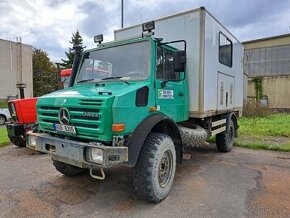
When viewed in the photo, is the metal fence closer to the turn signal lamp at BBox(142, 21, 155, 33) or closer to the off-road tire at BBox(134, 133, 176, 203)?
the turn signal lamp at BBox(142, 21, 155, 33)

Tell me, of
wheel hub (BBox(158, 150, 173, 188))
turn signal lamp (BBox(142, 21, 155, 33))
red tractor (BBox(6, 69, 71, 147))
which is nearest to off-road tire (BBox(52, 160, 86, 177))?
wheel hub (BBox(158, 150, 173, 188))

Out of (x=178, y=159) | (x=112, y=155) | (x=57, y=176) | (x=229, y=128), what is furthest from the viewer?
(x=229, y=128)

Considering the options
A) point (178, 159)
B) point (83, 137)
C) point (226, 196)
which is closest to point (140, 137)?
point (83, 137)

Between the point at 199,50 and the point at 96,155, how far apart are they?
304cm

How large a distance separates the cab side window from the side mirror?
0.21m

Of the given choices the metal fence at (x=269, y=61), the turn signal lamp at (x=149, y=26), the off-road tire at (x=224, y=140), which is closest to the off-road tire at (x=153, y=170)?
the turn signal lamp at (x=149, y=26)

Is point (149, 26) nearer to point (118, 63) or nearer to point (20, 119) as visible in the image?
point (118, 63)

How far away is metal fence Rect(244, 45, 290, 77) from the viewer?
27703 mm

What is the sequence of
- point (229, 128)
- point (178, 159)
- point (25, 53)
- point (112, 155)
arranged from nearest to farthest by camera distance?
point (112, 155)
point (178, 159)
point (229, 128)
point (25, 53)

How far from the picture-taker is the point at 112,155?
11.1ft

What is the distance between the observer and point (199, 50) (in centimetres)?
528

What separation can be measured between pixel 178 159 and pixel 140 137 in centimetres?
140

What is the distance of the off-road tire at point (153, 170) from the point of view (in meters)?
3.84

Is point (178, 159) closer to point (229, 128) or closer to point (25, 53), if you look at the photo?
point (229, 128)
